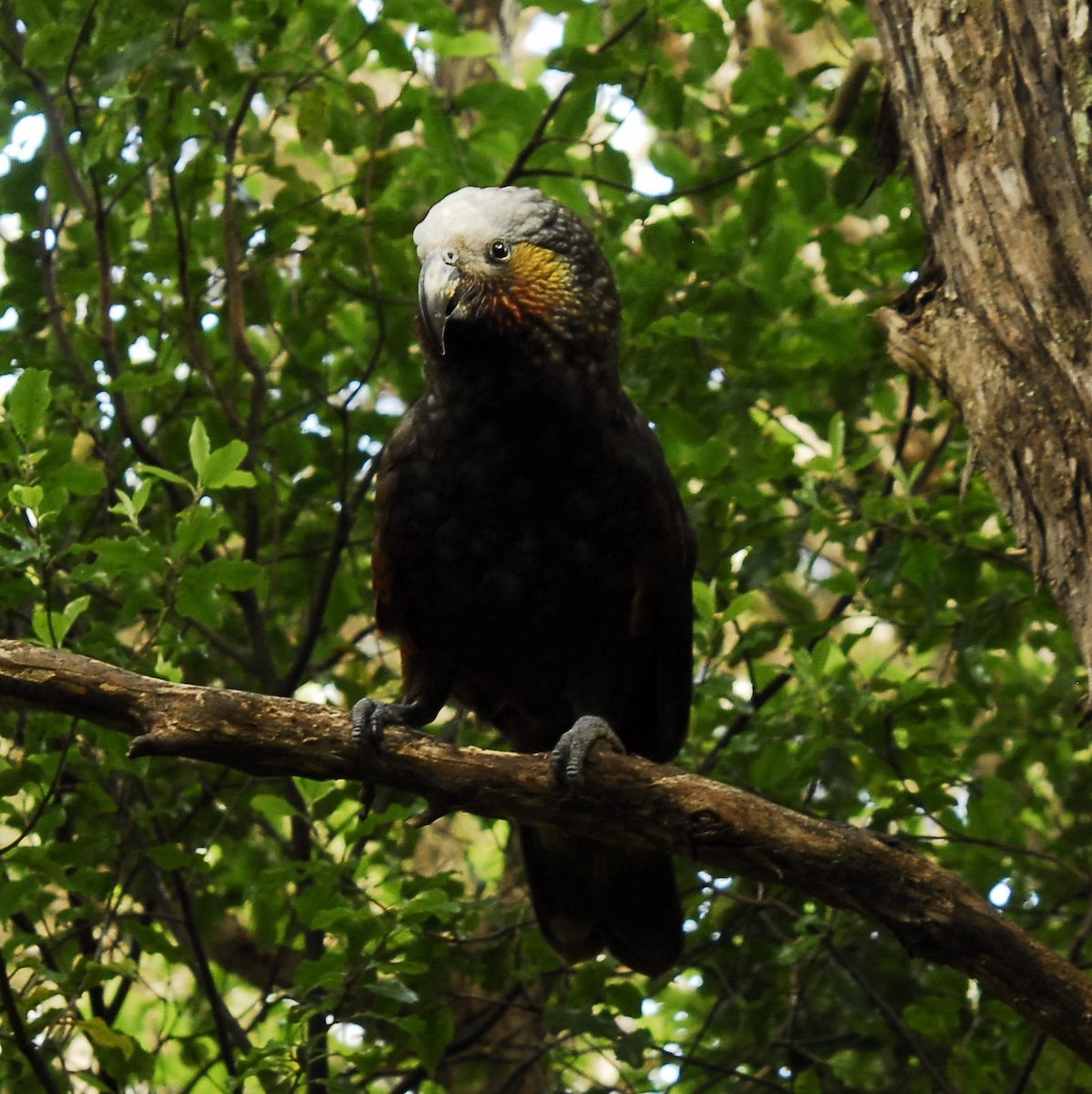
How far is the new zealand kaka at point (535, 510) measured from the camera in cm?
323

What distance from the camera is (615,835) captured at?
268 centimetres

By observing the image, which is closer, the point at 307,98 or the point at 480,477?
the point at 480,477

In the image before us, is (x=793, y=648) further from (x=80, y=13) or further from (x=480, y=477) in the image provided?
(x=80, y=13)

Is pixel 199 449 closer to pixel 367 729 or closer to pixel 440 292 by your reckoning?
pixel 440 292

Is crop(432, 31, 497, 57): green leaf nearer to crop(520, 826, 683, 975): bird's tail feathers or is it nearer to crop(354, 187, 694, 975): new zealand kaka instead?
crop(354, 187, 694, 975): new zealand kaka

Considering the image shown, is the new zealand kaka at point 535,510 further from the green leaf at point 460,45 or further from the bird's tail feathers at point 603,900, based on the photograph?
the green leaf at point 460,45

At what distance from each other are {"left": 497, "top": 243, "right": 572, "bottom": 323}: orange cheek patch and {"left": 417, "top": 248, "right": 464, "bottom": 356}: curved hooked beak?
0.11 metres

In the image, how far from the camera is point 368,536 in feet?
15.1

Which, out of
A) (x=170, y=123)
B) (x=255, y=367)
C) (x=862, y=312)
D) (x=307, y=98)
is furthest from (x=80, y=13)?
(x=862, y=312)

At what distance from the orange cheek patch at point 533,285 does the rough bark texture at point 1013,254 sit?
0.79 meters

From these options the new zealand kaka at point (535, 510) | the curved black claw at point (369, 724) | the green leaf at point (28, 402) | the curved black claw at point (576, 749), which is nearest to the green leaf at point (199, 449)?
the green leaf at point (28, 402)

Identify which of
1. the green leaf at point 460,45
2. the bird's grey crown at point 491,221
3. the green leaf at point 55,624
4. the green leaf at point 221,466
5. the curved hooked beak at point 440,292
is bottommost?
the green leaf at point 55,624

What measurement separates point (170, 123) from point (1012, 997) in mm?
2953

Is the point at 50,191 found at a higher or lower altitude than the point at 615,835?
higher
